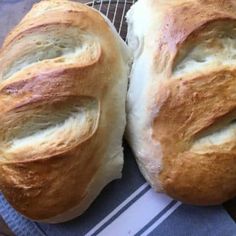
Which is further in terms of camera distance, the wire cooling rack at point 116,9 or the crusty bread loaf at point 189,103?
the wire cooling rack at point 116,9

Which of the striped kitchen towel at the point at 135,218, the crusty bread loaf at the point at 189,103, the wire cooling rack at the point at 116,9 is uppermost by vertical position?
the wire cooling rack at the point at 116,9

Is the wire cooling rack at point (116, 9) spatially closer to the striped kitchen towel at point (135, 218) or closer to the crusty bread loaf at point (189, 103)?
the crusty bread loaf at point (189, 103)

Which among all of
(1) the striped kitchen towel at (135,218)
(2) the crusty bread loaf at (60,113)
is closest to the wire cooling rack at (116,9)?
(2) the crusty bread loaf at (60,113)

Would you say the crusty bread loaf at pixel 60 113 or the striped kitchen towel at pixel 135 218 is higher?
the crusty bread loaf at pixel 60 113

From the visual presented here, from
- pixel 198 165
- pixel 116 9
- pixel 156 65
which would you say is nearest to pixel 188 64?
pixel 156 65

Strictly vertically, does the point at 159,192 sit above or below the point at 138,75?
below

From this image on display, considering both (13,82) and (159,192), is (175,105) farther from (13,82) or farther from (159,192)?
(13,82)
